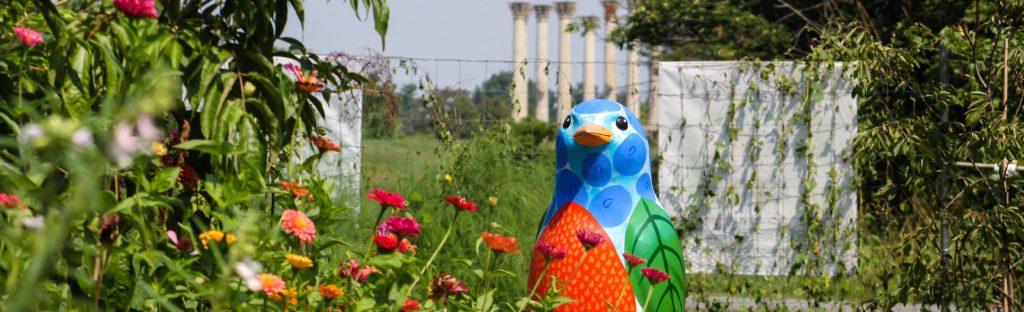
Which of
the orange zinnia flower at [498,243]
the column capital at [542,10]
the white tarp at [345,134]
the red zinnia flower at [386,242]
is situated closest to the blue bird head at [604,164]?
the orange zinnia flower at [498,243]

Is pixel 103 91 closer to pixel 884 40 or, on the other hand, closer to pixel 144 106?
pixel 144 106

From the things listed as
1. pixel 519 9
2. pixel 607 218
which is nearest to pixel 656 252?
pixel 607 218

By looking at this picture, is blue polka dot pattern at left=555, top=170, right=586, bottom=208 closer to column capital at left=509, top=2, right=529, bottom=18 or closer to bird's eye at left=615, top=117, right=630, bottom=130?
bird's eye at left=615, top=117, right=630, bottom=130

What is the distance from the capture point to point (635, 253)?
3.59 meters

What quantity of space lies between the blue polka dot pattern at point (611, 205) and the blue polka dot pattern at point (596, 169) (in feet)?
0.12

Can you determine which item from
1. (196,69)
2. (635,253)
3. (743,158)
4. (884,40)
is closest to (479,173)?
(743,158)

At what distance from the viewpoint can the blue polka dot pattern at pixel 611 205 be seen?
369cm

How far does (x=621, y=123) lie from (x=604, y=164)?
0.16m

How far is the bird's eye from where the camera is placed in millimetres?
3812

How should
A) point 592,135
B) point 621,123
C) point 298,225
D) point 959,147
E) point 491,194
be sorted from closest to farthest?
1. point 298,225
2. point 592,135
3. point 621,123
4. point 959,147
5. point 491,194

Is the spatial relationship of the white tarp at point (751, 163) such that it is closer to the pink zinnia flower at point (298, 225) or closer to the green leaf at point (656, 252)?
the green leaf at point (656, 252)

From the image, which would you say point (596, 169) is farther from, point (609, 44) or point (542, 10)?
point (542, 10)

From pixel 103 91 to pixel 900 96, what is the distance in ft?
11.7

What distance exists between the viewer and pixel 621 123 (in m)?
3.82
